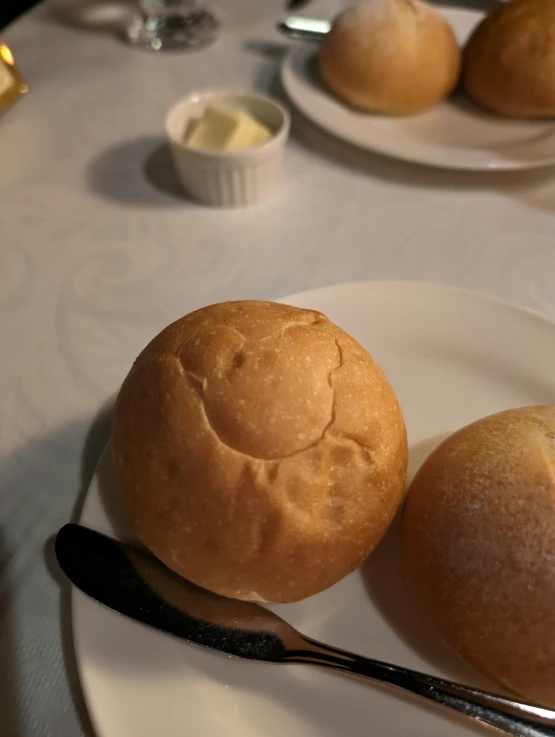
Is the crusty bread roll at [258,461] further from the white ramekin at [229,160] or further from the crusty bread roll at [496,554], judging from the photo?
the white ramekin at [229,160]

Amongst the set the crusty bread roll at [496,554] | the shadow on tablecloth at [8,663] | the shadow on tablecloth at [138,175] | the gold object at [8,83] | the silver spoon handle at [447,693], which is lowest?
the shadow on tablecloth at [8,663]

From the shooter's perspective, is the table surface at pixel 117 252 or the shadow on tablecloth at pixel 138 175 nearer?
the table surface at pixel 117 252

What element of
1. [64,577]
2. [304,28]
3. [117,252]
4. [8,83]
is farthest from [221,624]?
[304,28]

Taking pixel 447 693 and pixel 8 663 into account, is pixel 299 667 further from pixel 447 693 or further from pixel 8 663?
pixel 8 663

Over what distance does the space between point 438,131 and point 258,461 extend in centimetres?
90

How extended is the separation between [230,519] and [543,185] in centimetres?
90

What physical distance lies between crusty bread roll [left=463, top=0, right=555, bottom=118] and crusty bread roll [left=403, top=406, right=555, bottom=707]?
80 cm

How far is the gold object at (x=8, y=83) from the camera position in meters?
1.14

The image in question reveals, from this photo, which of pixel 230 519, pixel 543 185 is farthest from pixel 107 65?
pixel 230 519

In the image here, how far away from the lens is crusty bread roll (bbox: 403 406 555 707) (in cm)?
47

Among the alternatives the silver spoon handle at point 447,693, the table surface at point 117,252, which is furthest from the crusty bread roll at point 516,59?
the silver spoon handle at point 447,693

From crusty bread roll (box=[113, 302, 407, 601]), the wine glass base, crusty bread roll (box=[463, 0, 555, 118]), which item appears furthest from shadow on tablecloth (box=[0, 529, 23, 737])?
the wine glass base

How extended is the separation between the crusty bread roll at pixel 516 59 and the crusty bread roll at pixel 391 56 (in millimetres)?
55

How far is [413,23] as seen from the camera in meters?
1.08
